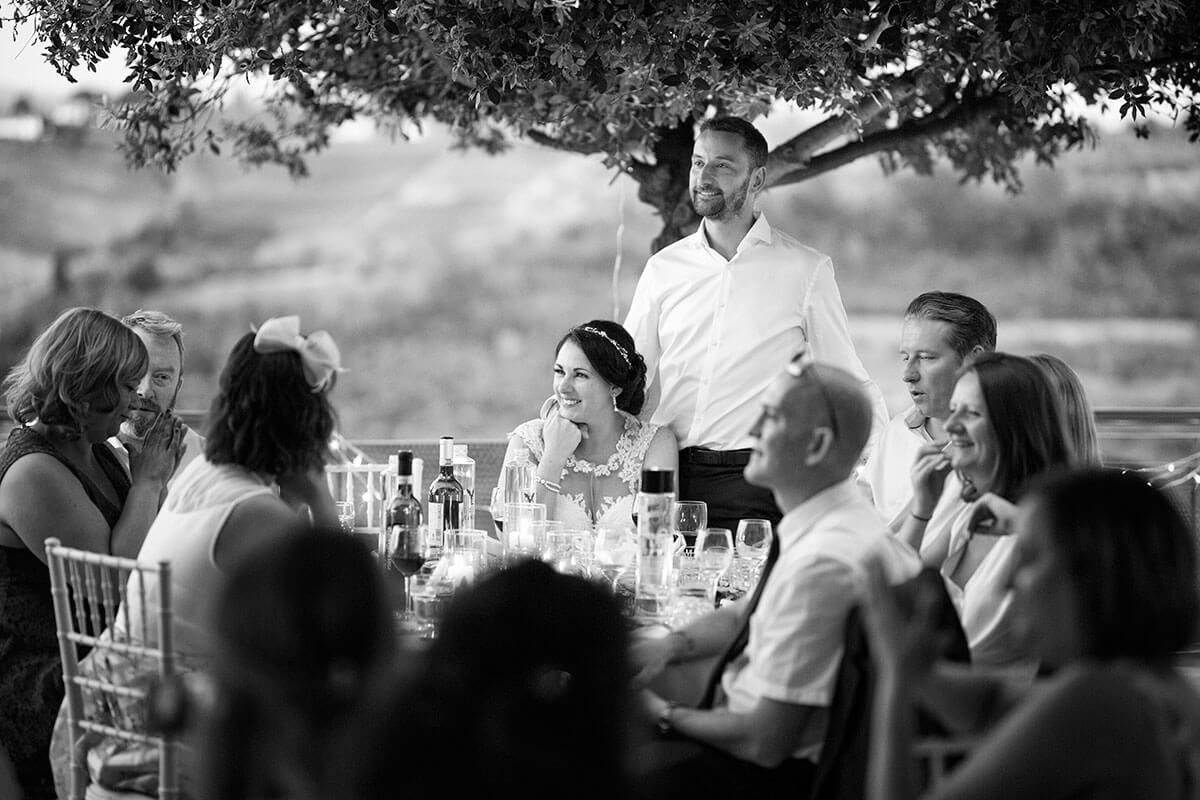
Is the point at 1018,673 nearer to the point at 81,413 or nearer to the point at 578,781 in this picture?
the point at 578,781

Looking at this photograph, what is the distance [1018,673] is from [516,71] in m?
2.51

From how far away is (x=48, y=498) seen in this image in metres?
3.23

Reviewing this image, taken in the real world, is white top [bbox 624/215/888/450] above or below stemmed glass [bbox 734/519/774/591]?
above

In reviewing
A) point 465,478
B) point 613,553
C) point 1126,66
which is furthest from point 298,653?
point 1126,66

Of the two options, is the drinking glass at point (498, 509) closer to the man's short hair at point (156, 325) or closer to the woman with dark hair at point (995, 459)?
the man's short hair at point (156, 325)

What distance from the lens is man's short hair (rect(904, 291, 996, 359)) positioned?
4004 millimetres

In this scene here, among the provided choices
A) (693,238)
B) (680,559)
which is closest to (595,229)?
(693,238)

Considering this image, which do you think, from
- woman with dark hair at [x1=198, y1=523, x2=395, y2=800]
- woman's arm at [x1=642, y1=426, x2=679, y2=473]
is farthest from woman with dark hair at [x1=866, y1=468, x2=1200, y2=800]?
woman's arm at [x1=642, y1=426, x2=679, y2=473]

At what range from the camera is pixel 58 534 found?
128 inches

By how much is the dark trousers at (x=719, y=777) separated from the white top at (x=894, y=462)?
195cm

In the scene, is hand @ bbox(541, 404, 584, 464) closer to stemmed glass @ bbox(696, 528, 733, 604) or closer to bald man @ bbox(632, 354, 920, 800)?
stemmed glass @ bbox(696, 528, 733, 604)

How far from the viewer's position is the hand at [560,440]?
14.2 ft

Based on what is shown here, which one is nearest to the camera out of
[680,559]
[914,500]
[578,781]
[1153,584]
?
[578,781]

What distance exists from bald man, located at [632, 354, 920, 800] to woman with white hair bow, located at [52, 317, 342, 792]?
781 mm
